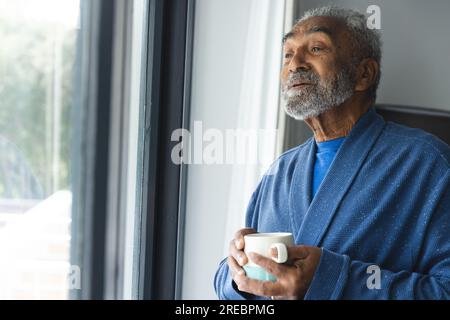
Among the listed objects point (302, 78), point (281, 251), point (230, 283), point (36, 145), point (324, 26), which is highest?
point (324, 26)

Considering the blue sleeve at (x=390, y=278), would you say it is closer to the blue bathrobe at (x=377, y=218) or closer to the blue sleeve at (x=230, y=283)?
the blue bathrobe at (x=377, y=218)

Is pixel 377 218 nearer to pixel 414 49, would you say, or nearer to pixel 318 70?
pixel 318 70

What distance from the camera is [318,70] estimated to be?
1.03 m

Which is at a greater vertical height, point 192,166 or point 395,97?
point 395,97

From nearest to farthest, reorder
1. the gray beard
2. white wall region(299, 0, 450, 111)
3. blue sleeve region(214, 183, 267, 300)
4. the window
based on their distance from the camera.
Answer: the window < blue sleeve region(214, 183, 267, 300) < the gray beard < white wall region(299, 0, 450, 111)

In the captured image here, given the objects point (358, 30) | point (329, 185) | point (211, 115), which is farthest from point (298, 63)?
point (211, 115)

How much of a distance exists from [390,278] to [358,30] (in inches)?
19.1

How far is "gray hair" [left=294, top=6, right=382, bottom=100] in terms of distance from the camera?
3.40 feet
